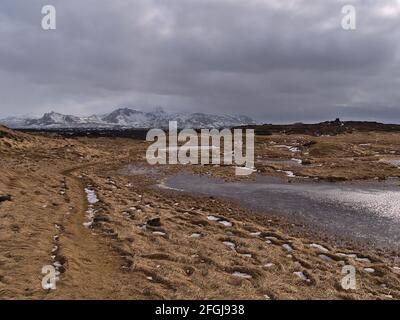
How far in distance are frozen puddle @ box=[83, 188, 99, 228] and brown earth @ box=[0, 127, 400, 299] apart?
41cm

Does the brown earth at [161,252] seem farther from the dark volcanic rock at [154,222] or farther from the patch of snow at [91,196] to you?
the patch of snow at [91,196]

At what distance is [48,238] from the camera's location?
765 inches

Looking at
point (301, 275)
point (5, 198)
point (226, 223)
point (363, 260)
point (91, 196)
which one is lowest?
point (363, 260)

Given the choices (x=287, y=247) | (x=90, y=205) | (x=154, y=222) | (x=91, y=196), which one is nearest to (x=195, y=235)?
(x=154, y=222)

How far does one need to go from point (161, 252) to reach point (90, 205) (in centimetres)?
1205

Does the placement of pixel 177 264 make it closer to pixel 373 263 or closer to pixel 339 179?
pixel 373 263

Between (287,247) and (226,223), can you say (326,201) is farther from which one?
(287,247)

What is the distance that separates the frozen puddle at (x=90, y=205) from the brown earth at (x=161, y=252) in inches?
16.0

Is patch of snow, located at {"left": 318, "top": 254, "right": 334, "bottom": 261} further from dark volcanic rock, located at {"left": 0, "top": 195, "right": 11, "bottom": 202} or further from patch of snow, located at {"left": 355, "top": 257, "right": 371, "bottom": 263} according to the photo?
dark volcanic rock, located at {"left": 0, "top": 195, "right": 11, "bottom": 202}

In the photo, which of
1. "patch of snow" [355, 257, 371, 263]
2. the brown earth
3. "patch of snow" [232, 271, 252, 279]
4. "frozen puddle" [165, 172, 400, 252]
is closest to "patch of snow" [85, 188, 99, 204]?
the brown earth

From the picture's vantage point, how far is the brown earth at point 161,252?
14.6 meters

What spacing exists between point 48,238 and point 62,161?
4145cm

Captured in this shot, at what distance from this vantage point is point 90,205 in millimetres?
29016

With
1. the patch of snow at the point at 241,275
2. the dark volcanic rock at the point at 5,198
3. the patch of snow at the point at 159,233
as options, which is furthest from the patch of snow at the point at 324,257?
the dark volcanic rock at the point at 5,198
